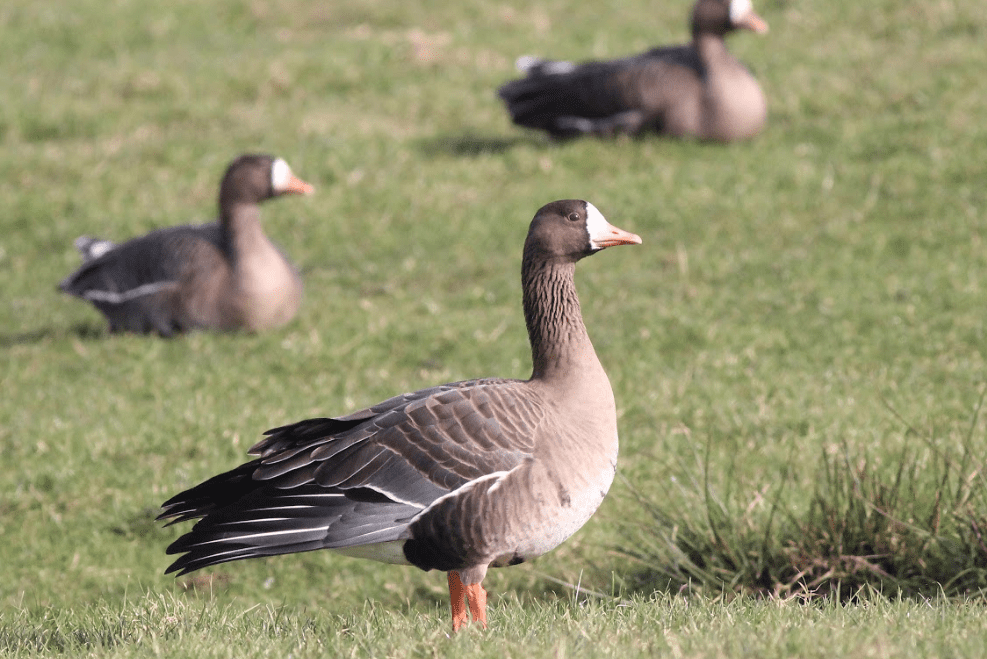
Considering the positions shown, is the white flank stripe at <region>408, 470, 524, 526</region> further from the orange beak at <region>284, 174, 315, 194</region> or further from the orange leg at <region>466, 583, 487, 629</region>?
the orange beak at <region>284, 174, 315, 194</region>

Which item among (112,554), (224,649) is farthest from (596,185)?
(224,649)

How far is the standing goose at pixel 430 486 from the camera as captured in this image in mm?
4957

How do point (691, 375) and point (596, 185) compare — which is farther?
point (596, 185)

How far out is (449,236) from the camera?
473 inches

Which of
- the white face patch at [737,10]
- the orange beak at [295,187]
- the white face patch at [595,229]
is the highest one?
the white face patch at [737,10]

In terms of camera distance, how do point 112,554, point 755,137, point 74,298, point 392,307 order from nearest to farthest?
point 112,554, point 392,307, point 74,298, point 755,137

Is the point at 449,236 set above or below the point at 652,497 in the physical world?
above

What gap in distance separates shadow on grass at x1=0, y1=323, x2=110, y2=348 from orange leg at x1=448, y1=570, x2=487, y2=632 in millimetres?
6170

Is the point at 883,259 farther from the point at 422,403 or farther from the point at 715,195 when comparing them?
the point at 422,403

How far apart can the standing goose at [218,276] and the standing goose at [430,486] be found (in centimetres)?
507

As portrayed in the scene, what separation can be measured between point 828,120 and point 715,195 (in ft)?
7.35

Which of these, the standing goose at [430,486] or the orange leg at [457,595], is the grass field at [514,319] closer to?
the orange leg at [457,595]

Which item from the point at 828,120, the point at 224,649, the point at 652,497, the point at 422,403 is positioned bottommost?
the point at 652,497

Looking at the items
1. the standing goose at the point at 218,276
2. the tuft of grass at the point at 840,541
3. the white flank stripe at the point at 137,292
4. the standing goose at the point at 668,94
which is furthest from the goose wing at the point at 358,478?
the standing goose at the point at 668,94
